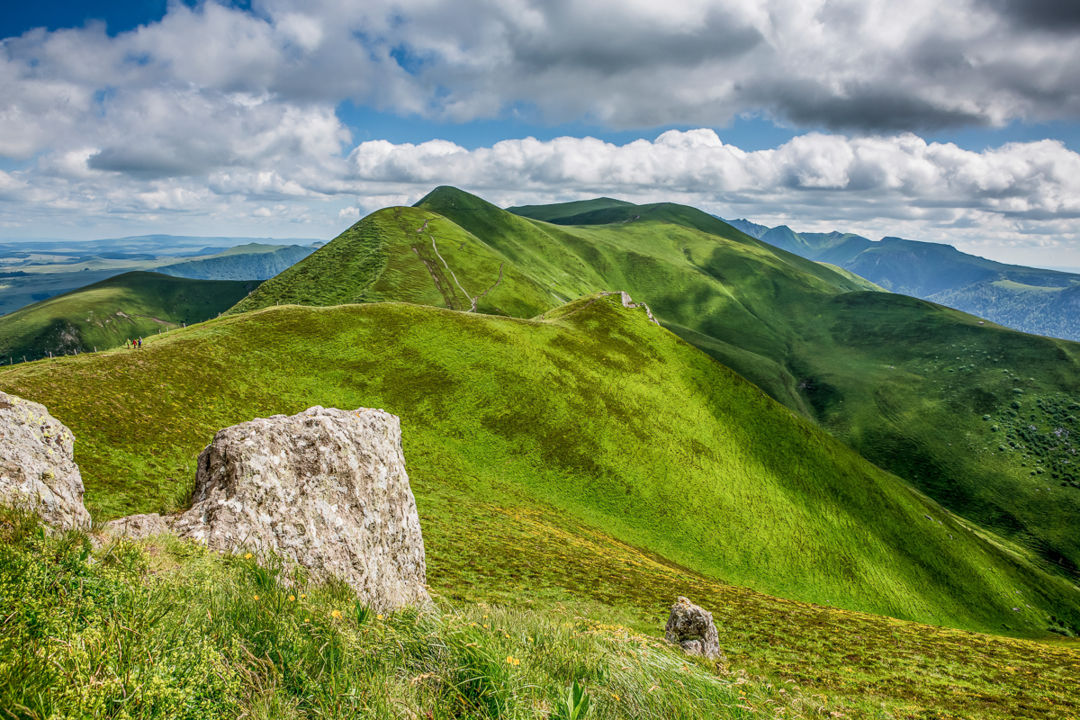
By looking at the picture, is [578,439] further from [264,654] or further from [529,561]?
[264,654]

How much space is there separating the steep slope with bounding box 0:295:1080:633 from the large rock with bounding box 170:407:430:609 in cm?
1156

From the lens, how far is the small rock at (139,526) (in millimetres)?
11852

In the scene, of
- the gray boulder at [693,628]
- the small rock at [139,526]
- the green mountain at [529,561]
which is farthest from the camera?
the gray boulder at [693,628]

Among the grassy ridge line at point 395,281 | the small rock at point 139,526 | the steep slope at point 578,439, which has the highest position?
the grassy ridge line at point 395,281

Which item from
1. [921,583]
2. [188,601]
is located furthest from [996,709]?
[921,583]

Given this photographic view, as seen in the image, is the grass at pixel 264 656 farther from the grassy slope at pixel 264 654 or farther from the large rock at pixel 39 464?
the large rock at pixel 39 464

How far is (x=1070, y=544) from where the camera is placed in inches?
4636

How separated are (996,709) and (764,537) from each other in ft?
118

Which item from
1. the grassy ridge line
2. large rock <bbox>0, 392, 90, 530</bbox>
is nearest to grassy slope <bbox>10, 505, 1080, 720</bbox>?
large rock <bbox>0, 392, 90, 530</bbox>

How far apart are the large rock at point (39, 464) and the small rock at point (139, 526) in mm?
618

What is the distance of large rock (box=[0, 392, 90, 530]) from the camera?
11.4 meters

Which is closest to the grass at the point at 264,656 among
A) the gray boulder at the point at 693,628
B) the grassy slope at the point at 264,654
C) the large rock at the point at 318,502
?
the grassy slope at the point at 264,654

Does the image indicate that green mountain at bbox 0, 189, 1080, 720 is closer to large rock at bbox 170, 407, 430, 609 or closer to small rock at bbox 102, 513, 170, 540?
small rock at bbox 102, 513, 170, 540

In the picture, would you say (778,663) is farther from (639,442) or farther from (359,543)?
(639,442)
